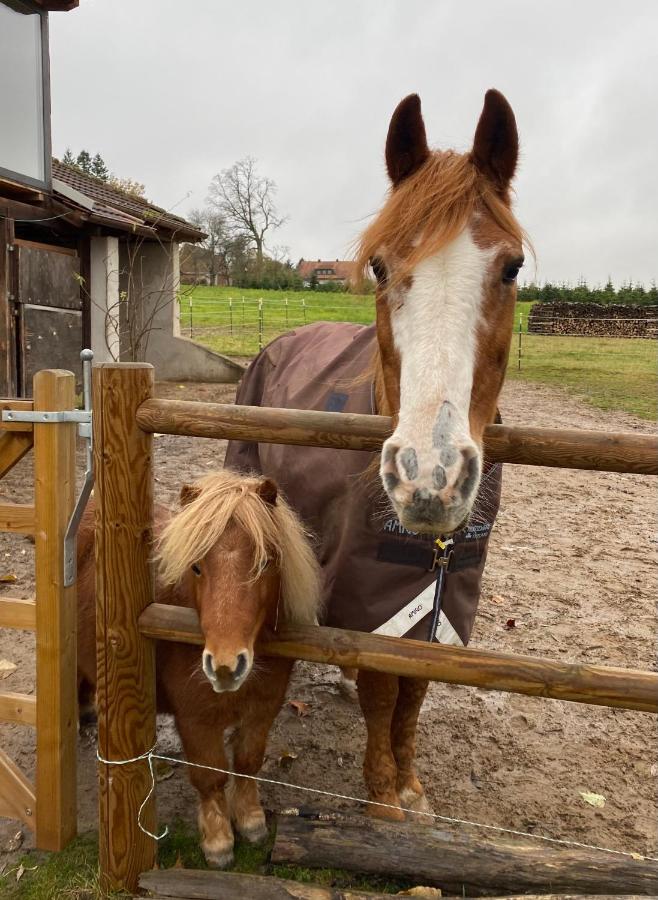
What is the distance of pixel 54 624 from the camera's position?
2.28m

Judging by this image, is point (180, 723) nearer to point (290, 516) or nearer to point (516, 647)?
point (290, 516)

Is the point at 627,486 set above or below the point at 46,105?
below

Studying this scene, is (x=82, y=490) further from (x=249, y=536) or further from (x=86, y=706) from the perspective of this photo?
(x=86, y=706)

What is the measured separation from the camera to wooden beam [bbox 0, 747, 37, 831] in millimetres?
2381

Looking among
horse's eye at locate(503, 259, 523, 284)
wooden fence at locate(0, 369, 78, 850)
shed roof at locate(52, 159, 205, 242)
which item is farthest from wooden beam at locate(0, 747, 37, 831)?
shed roof at locate(52, 159, 205, 242)

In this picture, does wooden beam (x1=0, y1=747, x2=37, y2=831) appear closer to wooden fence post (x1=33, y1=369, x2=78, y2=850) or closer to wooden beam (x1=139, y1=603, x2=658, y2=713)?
wooden fence post (x1=33, y1=369, x2=78, y2=850)

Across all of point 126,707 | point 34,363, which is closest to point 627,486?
point 126,707

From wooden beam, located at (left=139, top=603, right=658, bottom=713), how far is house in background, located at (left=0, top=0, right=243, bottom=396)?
256 inches

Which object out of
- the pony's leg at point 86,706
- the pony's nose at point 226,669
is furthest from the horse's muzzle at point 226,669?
the pony's leg at point 86,706

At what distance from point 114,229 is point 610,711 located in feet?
32.0

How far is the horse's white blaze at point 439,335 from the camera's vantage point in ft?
4.80

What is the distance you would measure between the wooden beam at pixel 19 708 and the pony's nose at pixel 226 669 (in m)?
0.94

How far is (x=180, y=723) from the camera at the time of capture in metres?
2.31

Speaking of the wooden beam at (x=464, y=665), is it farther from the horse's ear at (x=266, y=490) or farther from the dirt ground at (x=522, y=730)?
the dirt ground at (x=522, y=730)
